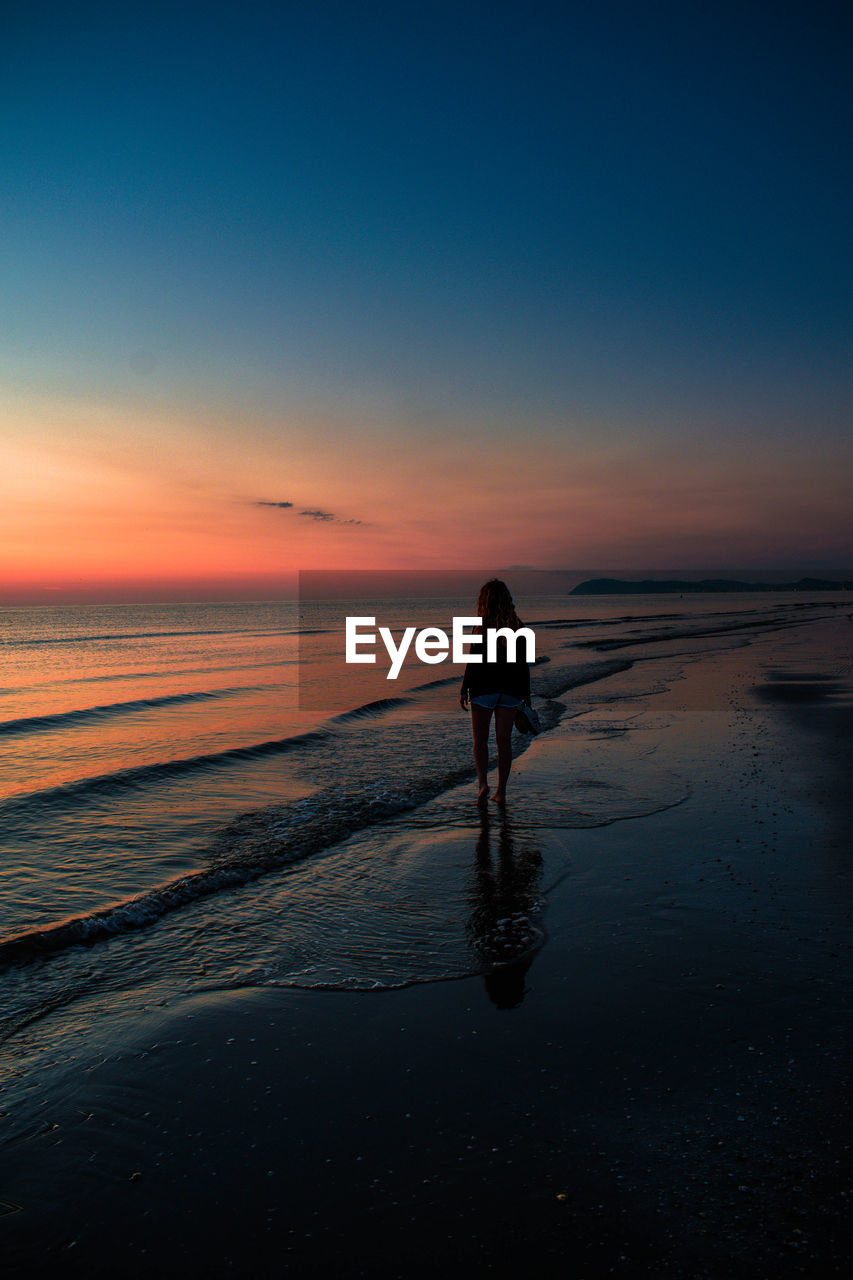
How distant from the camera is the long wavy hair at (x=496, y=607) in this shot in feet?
28.6

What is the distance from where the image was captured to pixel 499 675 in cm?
882

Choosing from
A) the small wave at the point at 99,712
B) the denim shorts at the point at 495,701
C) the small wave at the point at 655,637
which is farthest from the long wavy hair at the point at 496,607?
the small wave at the point at 655,637

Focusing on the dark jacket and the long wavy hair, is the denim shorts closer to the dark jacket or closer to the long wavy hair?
the dark jacket

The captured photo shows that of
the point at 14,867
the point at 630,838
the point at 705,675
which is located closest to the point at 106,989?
the point at 14,867

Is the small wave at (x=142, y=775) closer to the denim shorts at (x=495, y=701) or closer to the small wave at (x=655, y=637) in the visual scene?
the denim shorts at (x=495, y=701)

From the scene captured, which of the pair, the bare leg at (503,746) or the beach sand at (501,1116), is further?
the bare leg at (503,746)

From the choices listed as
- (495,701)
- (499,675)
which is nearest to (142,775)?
(495,701)

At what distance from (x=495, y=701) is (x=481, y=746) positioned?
0.60m

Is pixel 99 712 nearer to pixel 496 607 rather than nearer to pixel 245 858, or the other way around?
pixel 245 858

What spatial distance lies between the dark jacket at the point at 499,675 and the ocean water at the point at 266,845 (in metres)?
1.41

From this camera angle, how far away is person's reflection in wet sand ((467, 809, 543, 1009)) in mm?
4388

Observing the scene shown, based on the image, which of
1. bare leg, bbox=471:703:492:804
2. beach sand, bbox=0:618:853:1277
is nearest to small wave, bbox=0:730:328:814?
bare leg, bbox=471:703:492:804

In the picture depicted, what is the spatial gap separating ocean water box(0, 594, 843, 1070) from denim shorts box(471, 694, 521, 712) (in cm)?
123

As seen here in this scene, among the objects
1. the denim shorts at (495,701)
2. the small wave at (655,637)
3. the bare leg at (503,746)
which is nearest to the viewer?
the bare leg at (503,746)
